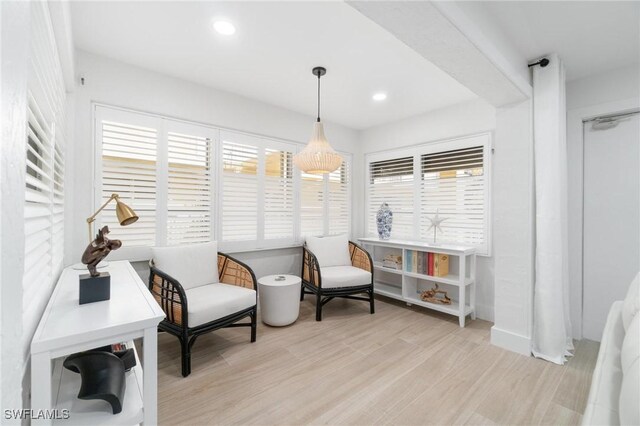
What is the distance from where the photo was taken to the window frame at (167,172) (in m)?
2.50

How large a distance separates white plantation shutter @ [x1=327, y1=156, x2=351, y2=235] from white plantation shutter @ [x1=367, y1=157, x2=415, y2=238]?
344mm

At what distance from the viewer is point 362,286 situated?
3.34 m

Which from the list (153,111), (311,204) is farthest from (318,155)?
(153,111)

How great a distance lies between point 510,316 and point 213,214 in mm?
3012

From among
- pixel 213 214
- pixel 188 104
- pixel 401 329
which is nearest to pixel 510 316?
pixel 401 329

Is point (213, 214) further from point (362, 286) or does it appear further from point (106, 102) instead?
point (362, 286)

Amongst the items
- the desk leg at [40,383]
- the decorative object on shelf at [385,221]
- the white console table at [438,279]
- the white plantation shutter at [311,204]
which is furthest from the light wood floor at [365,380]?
the white plantation shutter at [311,204]

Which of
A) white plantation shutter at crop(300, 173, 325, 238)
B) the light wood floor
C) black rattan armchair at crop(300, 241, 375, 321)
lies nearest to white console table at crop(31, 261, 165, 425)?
the light wood floor

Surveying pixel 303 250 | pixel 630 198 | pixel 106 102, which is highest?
pixel 106 102

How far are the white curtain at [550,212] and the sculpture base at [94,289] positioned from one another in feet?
9.82

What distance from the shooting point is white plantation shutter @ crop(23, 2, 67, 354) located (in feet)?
3.63

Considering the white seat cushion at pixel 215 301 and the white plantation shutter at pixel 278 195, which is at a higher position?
the white plantation shutter at pixel 278 195

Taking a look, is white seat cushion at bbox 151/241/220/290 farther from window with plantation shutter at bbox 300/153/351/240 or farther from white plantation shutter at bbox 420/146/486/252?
white plantation shutter at bbox 420/146/486/252

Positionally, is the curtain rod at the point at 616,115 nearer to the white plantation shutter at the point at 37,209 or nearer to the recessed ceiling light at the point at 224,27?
the recessed ceiling light at the point at 224,27
